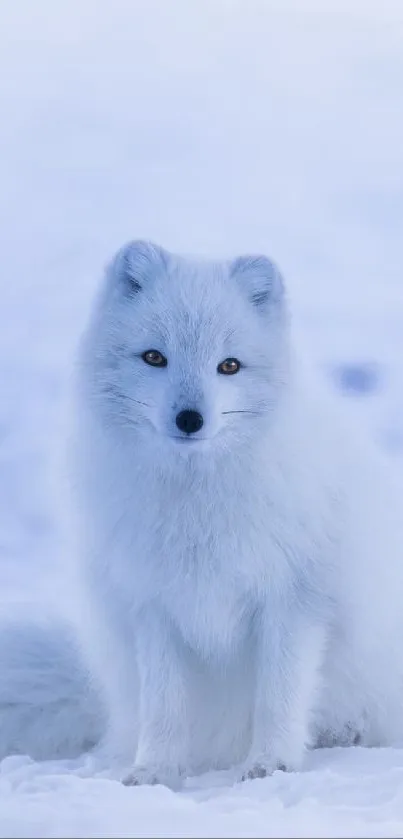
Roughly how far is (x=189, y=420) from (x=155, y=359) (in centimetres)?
15

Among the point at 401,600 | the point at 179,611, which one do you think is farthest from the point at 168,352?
the point at 401,600

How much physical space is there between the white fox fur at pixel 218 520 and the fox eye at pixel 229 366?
22mm

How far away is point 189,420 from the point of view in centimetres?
176

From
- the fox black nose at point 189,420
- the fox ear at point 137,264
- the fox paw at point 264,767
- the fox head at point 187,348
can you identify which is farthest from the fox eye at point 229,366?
the fox paw at point 264,767

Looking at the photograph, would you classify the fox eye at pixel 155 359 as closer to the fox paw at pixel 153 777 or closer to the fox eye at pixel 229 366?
the fox eye at pixel 229 366

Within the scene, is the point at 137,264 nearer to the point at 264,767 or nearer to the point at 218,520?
the point at 218,520

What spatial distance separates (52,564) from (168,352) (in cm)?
107

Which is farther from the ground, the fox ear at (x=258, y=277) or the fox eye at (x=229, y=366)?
the fox ear at (x=258, y=277)

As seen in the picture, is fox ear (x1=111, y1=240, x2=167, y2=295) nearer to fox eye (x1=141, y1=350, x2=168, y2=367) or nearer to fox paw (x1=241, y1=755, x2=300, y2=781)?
fox eye (x1=141, y1=350, x2=168, y2=367)

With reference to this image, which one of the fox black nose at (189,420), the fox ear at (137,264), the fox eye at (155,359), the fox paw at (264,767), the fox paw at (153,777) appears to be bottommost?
the fox paw at (153,777)

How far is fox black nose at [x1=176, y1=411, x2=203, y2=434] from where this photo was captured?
1760 millimetres

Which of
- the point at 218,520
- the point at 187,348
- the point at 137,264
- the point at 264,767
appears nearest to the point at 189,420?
the point at 187,348

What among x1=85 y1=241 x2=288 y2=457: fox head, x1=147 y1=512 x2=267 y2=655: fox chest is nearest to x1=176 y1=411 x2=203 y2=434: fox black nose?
x1=85 y1=241 x2=288 y2=457: fox head

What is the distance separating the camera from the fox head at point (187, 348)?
1.80 metres
